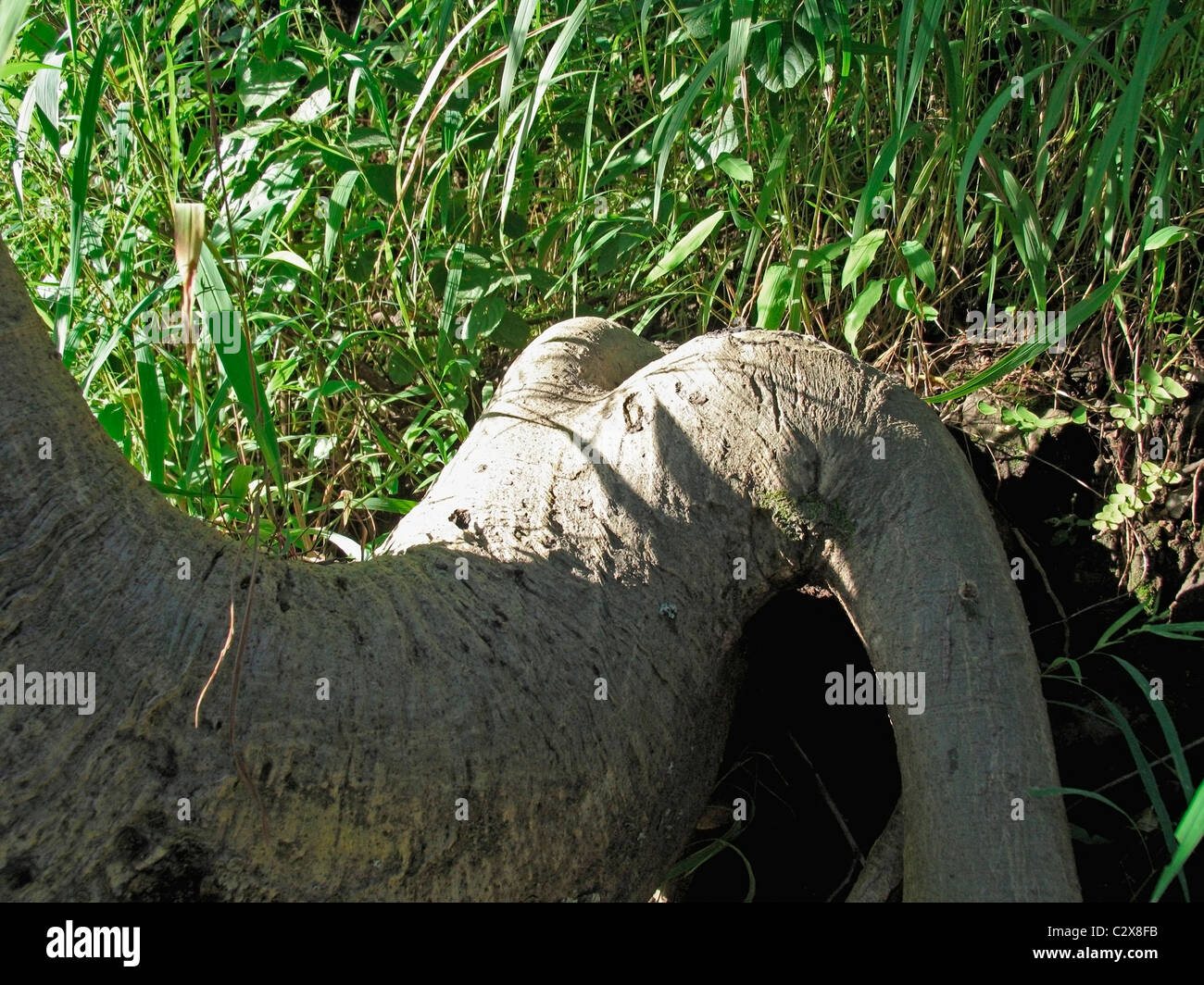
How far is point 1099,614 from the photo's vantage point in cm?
220

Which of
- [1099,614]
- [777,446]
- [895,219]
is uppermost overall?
[895,219]

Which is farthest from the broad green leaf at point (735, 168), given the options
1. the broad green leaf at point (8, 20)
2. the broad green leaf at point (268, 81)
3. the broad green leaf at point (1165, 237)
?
the broad green leaf at point (8, 20)

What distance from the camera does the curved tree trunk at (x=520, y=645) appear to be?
130 centimetres

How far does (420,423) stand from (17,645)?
56.4 inches

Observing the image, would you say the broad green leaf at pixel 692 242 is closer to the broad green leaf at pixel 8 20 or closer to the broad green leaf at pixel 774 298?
the broad green leaf at pixel 774 298

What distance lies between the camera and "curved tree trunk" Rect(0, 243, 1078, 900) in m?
1.30

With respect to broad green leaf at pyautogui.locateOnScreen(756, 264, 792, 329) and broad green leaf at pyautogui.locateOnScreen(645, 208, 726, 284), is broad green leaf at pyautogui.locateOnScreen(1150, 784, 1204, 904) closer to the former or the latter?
broad green leaf at pyautogui.locateOnScreen(756, 264, 792, 329)

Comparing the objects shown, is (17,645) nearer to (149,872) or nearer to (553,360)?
(149,872)

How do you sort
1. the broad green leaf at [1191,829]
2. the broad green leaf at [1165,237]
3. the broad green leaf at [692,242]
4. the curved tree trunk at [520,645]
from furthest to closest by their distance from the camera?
the broad green leaf at [692,242]
the broad green leaf at [1165,237]
the curved tree trunk at [520,645]
the broad green leaf at [1191,829]

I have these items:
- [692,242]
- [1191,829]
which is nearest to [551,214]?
[692,242]

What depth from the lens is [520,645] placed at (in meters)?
1.57

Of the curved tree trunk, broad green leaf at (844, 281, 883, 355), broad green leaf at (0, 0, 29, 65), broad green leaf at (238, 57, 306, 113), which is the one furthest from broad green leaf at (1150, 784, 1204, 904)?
broad green leaf at (238, 57, 306, 113)

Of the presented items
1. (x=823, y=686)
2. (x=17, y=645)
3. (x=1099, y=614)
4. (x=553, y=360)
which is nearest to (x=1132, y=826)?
(x=1099, y=614)

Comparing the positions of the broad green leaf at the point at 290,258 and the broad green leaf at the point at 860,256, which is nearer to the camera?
the broad green leaf at the point at 860,256
